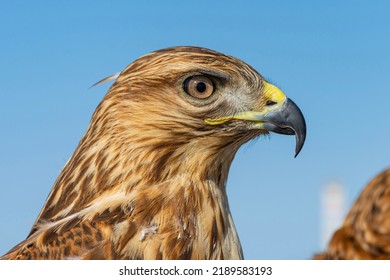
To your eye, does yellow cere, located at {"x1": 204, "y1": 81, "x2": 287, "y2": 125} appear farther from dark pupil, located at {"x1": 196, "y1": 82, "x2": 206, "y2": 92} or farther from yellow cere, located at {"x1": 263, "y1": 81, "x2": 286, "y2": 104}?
dark pupil, located at {"x1": 196, "y1": 82, "x2": 206, "y2": 92}

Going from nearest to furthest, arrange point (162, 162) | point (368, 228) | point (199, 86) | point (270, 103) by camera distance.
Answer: point (368, 228) → point (162, 162) → point (199, 86) → point (270, 103)

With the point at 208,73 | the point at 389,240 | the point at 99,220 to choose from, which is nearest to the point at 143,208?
the point at 99,220

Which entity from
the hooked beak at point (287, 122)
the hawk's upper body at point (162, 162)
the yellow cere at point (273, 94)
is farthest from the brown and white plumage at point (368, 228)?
the yellow cere at point (273, 94)

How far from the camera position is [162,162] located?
4801mm

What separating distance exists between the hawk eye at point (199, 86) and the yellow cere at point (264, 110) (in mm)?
165

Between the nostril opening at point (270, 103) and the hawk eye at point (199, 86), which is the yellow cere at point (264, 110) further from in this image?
the hawk eye at point (199, 86)

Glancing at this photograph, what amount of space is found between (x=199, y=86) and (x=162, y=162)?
530 millimetres

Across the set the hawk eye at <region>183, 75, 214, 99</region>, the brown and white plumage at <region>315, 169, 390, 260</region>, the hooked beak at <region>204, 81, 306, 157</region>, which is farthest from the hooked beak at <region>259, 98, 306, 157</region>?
the brown and white plumage at <region>315, 169, 390, 260</region>

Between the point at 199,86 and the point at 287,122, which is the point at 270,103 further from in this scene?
the point at 199,86

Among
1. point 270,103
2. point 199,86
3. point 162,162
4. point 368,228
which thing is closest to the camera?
point 368,228

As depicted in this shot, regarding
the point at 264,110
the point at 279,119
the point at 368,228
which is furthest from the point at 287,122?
the point at 368,228
